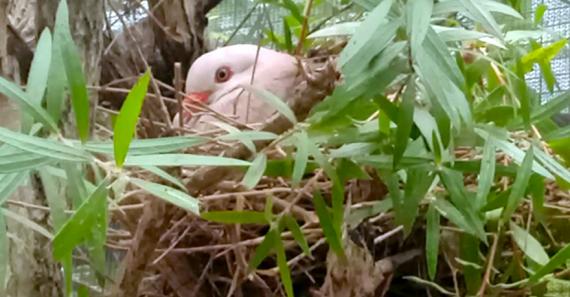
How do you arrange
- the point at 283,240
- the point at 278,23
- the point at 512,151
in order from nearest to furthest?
the point at 512,151 < the point at 283,240 < the point at 278,23

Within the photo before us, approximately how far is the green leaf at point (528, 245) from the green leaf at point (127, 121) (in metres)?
0.27

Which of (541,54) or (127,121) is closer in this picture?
(127,121)

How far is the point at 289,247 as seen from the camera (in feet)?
1.80

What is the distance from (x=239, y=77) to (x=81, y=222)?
421 mm

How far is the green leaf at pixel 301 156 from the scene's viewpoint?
0.39 m

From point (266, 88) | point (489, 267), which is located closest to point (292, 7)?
point (266, 88)

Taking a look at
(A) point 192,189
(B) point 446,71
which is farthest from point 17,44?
(B) point 446,71

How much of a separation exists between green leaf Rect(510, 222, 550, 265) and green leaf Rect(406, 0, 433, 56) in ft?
0.63

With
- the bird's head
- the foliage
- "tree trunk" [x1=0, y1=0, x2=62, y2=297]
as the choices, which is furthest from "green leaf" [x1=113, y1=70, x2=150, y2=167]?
the bird's head

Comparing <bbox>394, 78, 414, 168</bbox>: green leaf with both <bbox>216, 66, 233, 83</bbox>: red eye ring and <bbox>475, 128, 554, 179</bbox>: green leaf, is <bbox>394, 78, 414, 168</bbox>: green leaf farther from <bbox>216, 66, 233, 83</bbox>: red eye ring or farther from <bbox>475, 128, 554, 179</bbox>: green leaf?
<bbox>216, 66, 233, 83</bbox>: red eye ring

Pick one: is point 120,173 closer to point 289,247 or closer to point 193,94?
point 289,247

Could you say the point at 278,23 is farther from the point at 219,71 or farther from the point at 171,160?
the point at 171,160

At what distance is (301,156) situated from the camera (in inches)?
15.5

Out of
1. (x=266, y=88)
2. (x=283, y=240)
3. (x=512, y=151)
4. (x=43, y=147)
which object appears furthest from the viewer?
(x=266, y=88)
